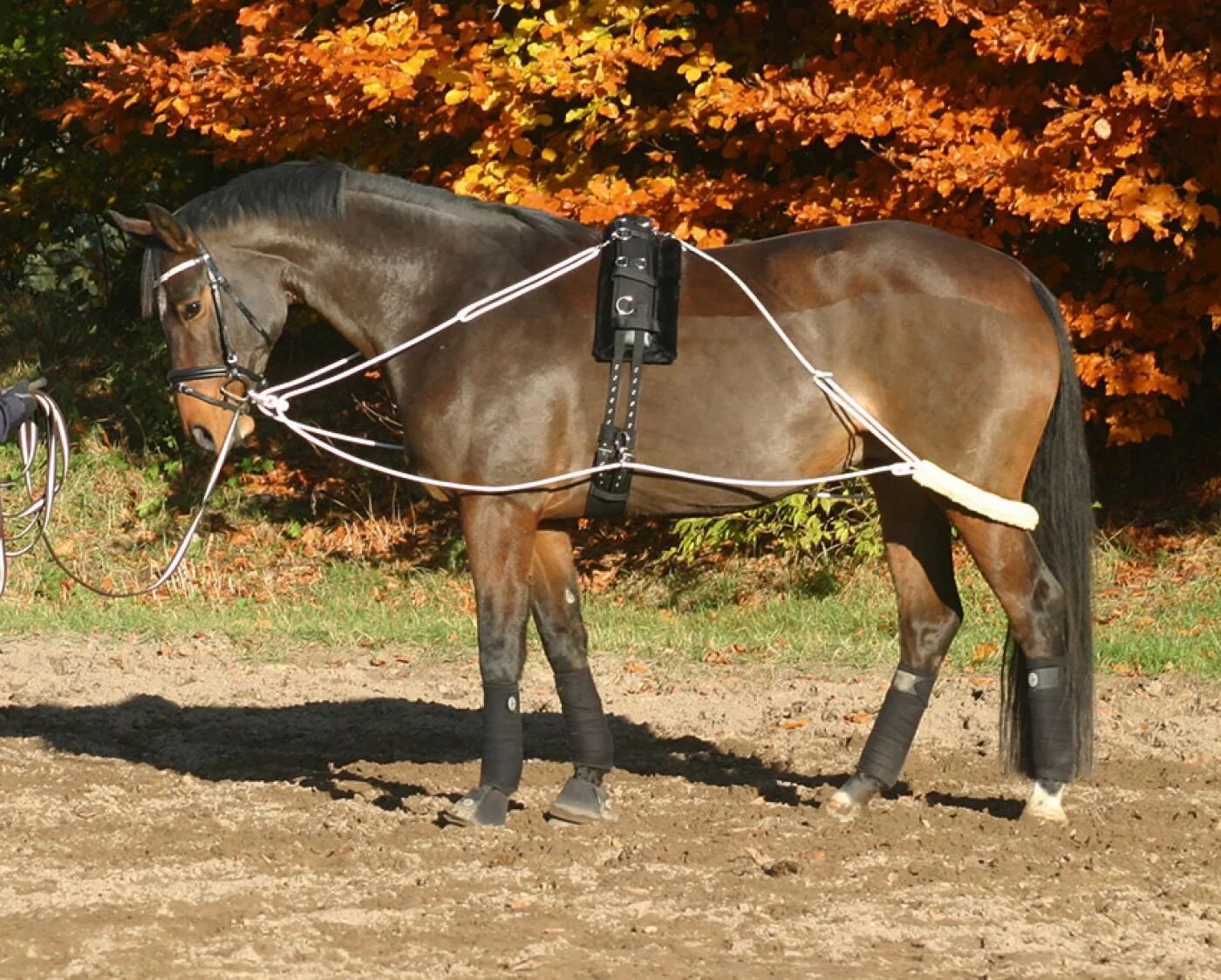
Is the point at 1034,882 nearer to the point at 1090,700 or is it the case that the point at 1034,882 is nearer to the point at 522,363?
the point at 1090,700

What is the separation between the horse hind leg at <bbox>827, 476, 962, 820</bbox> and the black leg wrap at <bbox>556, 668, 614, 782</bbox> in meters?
0.85

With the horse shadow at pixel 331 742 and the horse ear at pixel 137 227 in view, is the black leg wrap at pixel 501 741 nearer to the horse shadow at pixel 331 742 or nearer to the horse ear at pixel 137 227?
the horse shadow at pixel 331 742

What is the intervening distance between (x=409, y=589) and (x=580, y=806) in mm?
5056

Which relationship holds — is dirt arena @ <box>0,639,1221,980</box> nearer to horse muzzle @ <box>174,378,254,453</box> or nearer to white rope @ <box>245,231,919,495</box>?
white rope @ <box>245,231,919,495</box>

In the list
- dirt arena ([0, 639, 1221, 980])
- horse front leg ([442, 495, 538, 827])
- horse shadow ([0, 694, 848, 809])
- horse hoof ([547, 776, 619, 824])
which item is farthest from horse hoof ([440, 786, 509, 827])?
horse shadow ([0, 694, 848, 809])

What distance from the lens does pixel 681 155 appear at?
10.6 m

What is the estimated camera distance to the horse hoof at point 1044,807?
5.95 meters

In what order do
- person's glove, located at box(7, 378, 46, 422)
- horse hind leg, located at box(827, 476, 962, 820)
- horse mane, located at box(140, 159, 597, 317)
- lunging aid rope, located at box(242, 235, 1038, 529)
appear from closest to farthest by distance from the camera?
lunging aid rope, located at box(242, 235, 1038, 529)
person's glove, located at box(7, 378, 46, 422)
horse mane, located at box(140, 159, 597, 317)
horse hind leg, located at box(827, 476, 962, 820)

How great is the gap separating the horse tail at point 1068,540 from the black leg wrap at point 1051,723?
12cm

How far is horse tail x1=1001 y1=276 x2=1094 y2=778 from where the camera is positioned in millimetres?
6105

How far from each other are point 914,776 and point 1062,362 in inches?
70.7

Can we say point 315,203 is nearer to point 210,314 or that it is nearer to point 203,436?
point 210,314

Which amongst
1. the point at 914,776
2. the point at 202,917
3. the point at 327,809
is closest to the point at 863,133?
the point at 914,776

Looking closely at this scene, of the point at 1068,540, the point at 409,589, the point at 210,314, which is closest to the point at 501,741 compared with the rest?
the point at 210,314
